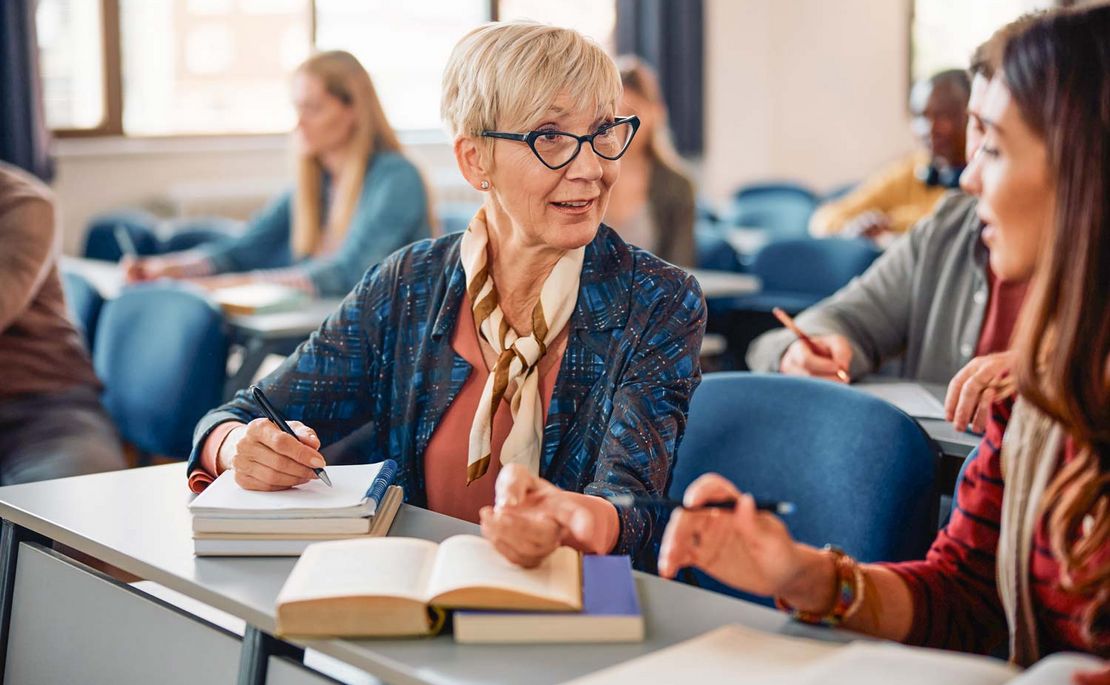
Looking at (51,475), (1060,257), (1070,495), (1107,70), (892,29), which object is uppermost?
(892,29)

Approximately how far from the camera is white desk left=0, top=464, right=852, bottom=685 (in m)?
1.08

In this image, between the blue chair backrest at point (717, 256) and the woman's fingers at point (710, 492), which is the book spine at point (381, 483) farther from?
the blue chair backrest at point (717, 256)

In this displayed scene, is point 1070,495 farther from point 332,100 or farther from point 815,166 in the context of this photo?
point 815,166

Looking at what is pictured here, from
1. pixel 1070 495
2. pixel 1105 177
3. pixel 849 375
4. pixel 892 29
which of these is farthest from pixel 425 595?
pixel 892 29

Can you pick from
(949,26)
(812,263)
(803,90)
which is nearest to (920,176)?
(812,263)

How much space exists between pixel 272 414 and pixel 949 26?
25.4ft

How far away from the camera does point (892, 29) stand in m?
8.60

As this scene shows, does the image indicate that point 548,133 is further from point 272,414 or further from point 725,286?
point 725,286

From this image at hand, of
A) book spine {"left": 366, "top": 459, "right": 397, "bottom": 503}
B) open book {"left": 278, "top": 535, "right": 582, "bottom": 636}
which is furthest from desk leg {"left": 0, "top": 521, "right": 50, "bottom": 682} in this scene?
open book {"left": 278, "top": 535, "right": 582, "bottom": 636}

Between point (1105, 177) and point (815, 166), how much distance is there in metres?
8.16

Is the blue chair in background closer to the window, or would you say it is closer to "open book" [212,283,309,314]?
the window

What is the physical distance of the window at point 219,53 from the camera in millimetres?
6082

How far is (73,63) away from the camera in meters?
6.11

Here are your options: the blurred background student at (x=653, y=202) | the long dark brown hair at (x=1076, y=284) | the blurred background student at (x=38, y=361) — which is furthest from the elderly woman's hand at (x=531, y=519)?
the blurred background student at (x=653, y=202)
